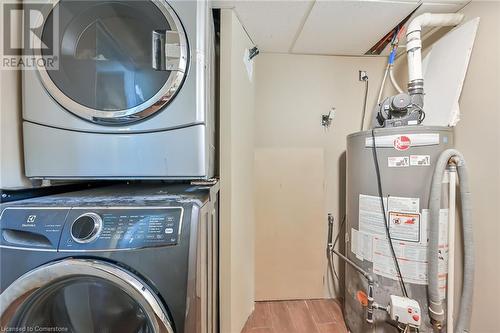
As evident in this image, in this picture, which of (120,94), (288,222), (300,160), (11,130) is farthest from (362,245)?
(11,130)

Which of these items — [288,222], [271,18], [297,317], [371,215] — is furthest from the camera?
[288,222]

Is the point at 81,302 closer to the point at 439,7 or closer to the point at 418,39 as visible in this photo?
the point at 418,39

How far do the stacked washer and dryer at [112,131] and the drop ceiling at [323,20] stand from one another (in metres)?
0.56

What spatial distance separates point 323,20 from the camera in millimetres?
1320

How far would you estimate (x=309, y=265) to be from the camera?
1706 millimetres

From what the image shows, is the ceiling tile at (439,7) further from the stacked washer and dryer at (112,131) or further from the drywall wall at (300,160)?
the stacked washer and dryer at (112,131)

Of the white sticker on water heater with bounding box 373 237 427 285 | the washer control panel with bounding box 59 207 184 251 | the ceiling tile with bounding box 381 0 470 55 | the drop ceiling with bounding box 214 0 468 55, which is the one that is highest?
the ceiling tile with bounding box 381 0 470 55

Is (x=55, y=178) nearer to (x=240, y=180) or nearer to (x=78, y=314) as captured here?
(x=78, y=314)

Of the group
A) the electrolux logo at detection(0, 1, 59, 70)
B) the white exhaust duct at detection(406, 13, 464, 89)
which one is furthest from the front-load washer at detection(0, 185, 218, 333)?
the white exhaust duct at detection(406, 13, 464, 89)

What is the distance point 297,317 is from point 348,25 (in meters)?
2.02

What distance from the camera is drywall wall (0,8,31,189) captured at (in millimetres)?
811

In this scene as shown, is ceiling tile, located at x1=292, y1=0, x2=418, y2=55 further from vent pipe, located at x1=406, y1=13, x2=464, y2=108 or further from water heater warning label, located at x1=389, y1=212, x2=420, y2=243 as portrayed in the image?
water heater warning label, located at x1=389, y1=212, x2=420, y2=243

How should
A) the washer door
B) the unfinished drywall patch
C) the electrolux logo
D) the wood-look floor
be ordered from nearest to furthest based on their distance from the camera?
1. the washer door
2. the electrolux logo
3. the wood-look floor
4. the unfinished drywall patch

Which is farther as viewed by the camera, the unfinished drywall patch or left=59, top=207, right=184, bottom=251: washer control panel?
the unfinished drywall patch
